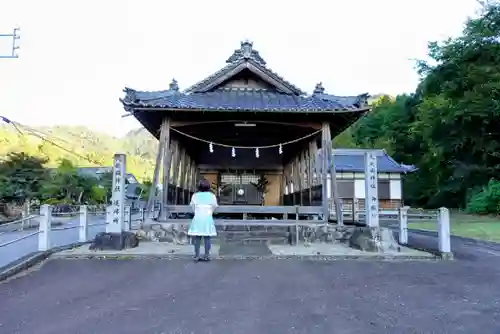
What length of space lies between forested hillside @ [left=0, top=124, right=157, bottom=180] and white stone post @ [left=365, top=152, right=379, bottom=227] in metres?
36.3

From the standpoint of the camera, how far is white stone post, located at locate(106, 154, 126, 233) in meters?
9.07

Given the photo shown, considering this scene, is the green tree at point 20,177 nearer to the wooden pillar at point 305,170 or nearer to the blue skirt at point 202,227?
the wooden pillar at point 305,170

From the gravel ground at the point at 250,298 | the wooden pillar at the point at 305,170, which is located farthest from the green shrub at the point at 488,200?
the gravel ground at the point at 250,298

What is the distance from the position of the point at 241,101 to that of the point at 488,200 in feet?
67.0

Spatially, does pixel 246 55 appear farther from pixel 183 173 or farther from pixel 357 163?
pixel 357 163

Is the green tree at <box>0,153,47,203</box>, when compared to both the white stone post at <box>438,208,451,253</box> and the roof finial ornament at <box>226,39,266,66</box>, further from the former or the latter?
the white stone post at <box>438,208,451,253</box>

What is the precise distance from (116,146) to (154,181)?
76032 mm

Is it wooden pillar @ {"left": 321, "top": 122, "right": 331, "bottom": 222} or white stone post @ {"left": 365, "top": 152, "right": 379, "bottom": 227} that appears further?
wooden pillar @ {"left": 321, "top": 122, "right": 331, "bottom": 222}

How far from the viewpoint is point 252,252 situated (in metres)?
8.86

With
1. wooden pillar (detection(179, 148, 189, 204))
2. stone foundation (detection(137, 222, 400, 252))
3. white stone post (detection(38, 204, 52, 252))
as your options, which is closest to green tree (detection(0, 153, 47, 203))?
wooden pillar (detection(179, 148, 189, 204))

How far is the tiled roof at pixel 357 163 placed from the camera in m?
29.9

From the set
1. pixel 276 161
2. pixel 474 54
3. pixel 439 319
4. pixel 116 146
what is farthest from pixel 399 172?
pixel 116 146

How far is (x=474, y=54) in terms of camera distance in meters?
27.8

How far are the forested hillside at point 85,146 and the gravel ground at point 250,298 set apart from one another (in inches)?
1467
